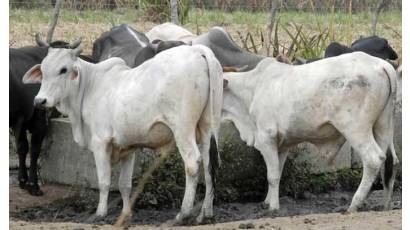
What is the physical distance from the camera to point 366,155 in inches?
303

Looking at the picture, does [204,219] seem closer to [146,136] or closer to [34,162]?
[146,136]

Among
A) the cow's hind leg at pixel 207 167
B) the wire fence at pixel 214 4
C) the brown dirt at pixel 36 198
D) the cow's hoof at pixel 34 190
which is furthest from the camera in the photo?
the wire fence at pixel 214 4

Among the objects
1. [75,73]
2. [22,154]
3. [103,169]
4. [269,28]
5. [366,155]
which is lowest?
[22,154]

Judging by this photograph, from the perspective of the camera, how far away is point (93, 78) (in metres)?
8.03

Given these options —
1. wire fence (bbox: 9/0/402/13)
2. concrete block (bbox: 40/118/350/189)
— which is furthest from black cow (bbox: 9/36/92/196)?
wire fence (bbox: 9/0/402/13)

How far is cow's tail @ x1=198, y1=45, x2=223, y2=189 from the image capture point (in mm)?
7289

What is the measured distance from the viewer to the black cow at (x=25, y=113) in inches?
338

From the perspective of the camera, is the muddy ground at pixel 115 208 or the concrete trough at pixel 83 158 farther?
the concrete trough at pixel 83 158

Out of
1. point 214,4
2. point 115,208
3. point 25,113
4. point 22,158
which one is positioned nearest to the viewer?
point 115,208

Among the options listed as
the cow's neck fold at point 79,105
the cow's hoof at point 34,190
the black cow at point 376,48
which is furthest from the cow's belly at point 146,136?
the black cow at point 376,48

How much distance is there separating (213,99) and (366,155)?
1.33 m

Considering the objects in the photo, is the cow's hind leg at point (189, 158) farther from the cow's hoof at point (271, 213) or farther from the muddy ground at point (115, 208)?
the cow's hoof at point (271, 213)

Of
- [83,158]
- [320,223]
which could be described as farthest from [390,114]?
[83,158]
